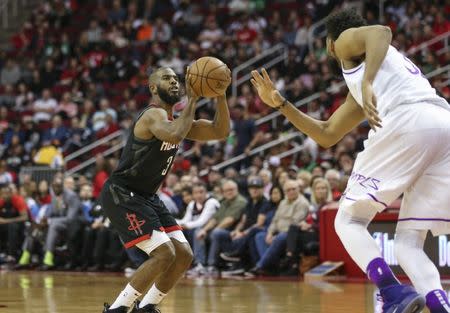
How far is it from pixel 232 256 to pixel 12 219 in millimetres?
5120

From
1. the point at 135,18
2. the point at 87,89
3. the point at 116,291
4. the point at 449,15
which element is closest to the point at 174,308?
the point at 116,291

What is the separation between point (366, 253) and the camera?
18.4ft

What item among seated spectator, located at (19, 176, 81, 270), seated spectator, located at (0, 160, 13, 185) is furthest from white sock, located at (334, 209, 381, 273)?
seated spectator, located at (0, 160, 13, 185)

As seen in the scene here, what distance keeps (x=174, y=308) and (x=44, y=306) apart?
46.5 inches

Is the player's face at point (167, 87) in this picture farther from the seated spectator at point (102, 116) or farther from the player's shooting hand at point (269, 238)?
the seated spectator at point (102, 116)

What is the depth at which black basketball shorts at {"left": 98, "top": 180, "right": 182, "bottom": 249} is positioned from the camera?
22.9 feet

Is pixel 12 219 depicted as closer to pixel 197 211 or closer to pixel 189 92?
pixel 197 211

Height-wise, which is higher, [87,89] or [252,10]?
[252,10]

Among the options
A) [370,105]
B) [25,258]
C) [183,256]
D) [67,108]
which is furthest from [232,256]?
[67,108]

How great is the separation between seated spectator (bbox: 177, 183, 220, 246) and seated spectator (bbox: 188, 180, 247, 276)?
10cm

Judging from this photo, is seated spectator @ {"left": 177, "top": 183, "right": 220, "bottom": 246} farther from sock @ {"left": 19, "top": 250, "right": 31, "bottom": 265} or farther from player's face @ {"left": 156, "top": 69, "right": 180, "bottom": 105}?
player's face @ {"left": 156, "top": 69, "right": 180, "bottom": 105}

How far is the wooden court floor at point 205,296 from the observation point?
8312 millimetres

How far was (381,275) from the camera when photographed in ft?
18.0

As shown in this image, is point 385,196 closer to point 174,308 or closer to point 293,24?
point 174,308
